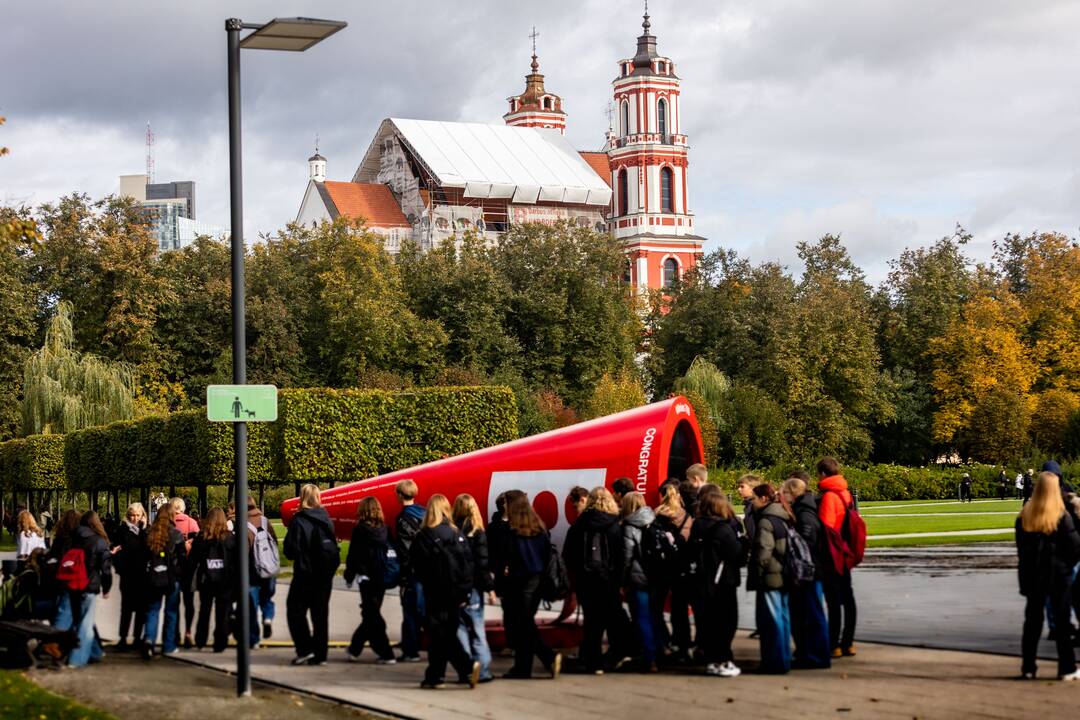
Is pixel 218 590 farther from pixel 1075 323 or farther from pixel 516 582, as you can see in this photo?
pixel 1075 323

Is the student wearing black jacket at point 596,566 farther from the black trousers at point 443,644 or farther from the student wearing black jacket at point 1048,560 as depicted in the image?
the student wearing black jacket at point 1048,560

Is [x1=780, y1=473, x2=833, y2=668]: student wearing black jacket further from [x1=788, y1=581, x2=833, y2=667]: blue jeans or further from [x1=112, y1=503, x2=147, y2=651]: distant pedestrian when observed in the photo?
[x1=112, y1=503, x2=147, y2=651]: distant pedestrian

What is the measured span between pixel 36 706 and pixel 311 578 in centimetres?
300

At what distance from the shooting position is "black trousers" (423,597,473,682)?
43.6ft

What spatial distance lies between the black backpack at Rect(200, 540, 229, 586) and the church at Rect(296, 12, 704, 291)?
3463 inches

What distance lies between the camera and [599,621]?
14023 mm

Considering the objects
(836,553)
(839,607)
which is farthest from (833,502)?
(839,607)

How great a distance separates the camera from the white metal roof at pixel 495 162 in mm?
105000

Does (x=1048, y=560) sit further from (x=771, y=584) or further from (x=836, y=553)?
(x=771, y=584)

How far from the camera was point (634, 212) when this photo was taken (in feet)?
369

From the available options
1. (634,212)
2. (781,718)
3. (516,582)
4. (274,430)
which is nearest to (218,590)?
(516,582)

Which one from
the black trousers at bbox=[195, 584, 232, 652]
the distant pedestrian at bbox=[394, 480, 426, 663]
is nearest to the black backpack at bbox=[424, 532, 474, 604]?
the distant pedestrian at bbox=[394, 480, 426, 663]

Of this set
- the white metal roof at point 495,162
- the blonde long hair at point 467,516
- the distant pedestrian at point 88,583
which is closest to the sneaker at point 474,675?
the blonde long hair at point 467,516

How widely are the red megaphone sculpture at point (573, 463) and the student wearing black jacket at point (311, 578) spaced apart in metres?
3.54
